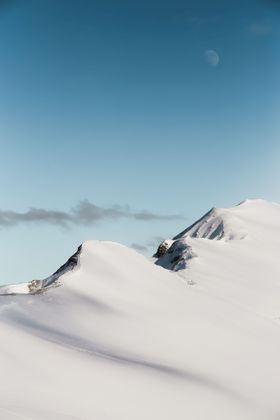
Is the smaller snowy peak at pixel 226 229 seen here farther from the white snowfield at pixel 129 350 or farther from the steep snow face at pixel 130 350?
the steep snow face at pixel 130 350

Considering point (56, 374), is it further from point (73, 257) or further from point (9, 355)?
point (73, 257)

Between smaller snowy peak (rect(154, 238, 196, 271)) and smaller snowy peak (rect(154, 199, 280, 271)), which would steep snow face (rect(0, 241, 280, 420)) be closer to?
smaller snowy peak (rect(154, 238, 196, 271))

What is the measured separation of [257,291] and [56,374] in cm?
3126

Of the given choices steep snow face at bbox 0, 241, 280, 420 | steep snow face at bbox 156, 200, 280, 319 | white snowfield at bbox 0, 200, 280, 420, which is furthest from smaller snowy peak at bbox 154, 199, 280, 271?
steep snow face at bbox 0, 241, 280, 420

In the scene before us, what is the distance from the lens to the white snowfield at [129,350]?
60.7ft

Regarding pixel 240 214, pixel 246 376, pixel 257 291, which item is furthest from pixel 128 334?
pixel 240 214

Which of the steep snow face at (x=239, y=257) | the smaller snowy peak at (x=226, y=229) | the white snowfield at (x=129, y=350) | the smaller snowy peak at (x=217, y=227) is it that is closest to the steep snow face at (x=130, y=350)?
the white snowfield at (x=129, y=350)

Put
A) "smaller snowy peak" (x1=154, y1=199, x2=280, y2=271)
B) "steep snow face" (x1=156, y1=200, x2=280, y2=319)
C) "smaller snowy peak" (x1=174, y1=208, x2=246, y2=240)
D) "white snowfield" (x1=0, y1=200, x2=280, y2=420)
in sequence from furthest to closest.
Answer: "smaller snowy peak" (x1=174, y1=208, x2=246, y2=240) → "smaller snowy peak" (x1=154, y1=199, x2=280, y2=271) → "steep snow face" (x1=156, y1=200, x2=280, y2=319) → "white snowfield" (x1=0, y1=200, x2=280, y2=420)

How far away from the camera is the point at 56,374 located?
19453 millimetres

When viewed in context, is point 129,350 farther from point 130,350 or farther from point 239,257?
point 239,257

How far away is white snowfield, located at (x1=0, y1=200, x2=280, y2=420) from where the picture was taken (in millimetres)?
18516

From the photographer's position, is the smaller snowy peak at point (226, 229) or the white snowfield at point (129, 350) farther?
the smaller snowy peak at point (226, 229)

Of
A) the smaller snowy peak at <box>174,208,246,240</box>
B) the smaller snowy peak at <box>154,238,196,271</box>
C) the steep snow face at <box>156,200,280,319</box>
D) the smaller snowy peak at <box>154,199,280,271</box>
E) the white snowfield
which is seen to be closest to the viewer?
the white snowfield

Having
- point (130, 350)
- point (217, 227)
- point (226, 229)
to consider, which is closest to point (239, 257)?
point (226, 229)
